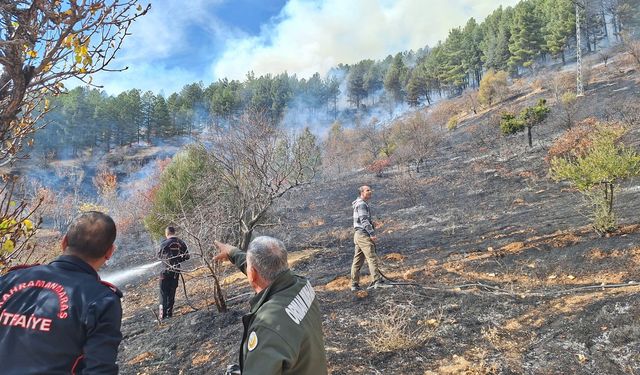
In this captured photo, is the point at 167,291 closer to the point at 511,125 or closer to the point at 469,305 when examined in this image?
the point at 469,305

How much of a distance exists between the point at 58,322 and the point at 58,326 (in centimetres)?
2

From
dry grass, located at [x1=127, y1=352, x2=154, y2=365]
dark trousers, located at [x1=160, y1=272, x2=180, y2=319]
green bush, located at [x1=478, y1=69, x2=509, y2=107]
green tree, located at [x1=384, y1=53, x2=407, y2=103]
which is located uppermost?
green tree, located at [x1=384, y1=53, x2=407, y2=103]

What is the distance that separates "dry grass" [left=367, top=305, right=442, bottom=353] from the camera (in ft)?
13.6

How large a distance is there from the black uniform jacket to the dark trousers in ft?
18.3

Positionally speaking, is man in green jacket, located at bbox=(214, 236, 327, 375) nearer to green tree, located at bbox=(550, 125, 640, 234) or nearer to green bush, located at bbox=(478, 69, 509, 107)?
green tree, located at bbox=(550, 125, 640, 234)

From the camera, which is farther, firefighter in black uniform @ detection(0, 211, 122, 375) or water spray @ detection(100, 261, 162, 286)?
water spray @ detection(100, 261, 162, 286)

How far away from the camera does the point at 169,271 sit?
7.02m

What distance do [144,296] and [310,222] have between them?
960 cm

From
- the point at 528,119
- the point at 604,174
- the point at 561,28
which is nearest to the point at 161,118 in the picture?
the point at 528,119

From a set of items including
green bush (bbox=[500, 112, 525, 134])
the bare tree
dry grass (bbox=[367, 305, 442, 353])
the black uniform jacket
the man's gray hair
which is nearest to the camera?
the black uniform jacket

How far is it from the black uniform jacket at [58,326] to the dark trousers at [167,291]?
5.59 metres

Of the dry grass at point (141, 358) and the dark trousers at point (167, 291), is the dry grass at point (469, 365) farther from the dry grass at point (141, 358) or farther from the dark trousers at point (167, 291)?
the dark trousers at point (167, 291)

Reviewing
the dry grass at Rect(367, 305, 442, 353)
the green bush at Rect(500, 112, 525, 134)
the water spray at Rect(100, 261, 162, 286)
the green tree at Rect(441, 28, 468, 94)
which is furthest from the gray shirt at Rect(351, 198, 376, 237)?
the green tree at Rect(441, 28, 468, 94)

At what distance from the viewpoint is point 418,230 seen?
12484 millimetres
